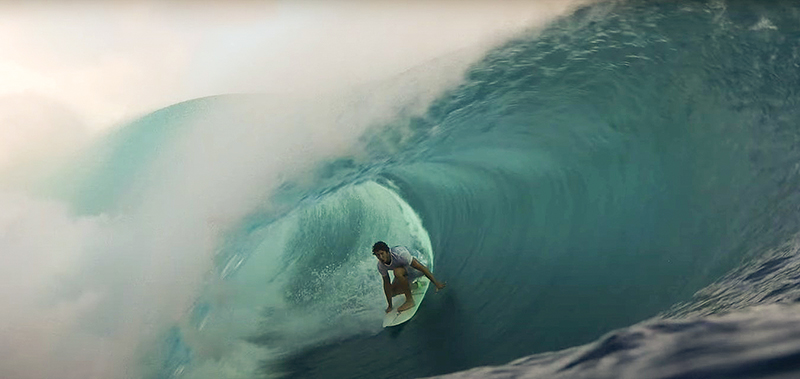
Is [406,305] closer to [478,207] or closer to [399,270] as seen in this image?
[399,270]

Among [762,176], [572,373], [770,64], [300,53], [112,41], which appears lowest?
[572,373]

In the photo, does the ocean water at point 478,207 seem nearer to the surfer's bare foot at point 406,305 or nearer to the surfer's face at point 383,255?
the surfer's bare foot at point 406,305

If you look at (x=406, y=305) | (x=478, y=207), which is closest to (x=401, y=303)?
(x=406, y=305)

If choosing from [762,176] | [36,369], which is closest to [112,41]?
[36,369]

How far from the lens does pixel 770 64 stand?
2.21 m

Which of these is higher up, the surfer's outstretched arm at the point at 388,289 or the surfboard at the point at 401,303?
the surfer's outstretched arm at the point at 388,289

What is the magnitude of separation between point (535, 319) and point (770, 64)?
1341mm

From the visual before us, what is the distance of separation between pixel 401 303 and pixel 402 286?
0.28 ft

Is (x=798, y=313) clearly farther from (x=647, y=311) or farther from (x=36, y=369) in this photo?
(x=36, y=369)

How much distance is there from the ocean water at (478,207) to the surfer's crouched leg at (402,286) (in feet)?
0.22

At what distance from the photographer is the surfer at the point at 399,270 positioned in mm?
1961

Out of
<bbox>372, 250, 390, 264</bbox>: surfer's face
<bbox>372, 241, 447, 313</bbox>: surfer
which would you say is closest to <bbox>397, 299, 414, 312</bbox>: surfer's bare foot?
<bbox>372, 241, 447, 313</bbox>: surfer

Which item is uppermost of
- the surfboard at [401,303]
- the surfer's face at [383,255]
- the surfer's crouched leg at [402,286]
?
the surfer's face at [383,255]

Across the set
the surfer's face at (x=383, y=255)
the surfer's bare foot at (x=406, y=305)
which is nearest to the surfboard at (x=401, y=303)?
the surfer's bare foot at (x=406, y=305)
